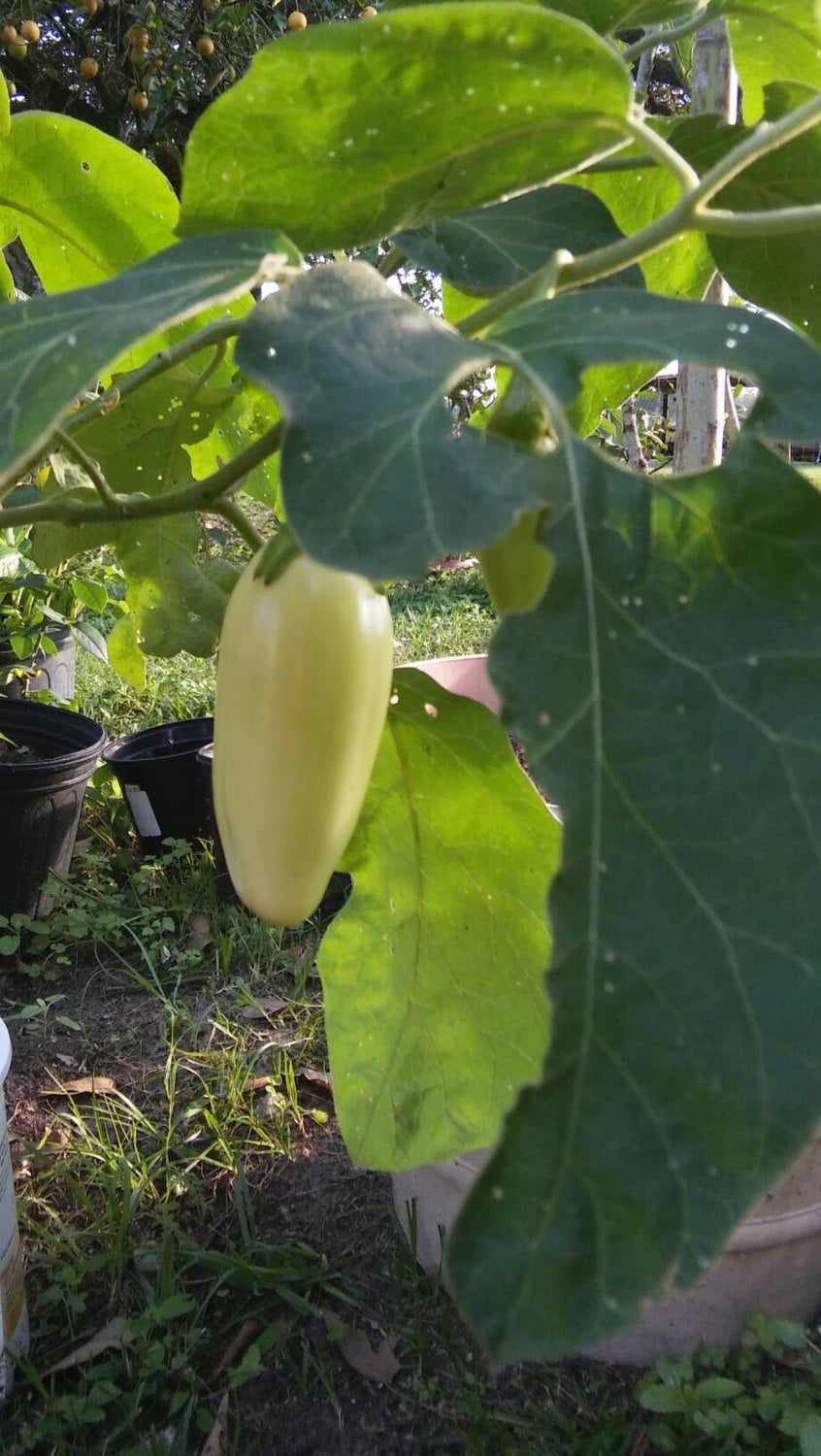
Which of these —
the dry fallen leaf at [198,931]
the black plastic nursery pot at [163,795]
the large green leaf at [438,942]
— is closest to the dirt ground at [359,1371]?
the dry fallen leaf at [198,931]

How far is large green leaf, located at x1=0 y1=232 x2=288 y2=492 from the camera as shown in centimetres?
24

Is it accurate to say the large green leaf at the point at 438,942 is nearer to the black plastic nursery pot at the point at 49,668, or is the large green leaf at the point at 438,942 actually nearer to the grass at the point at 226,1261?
the grass at the point at 226,1261

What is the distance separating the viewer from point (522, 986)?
429mm

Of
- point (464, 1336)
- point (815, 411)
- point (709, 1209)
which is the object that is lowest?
point (464, 1336)

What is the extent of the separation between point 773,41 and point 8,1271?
1120mm

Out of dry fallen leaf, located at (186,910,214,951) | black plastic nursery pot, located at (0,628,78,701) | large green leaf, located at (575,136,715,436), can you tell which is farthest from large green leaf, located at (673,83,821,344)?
black plastic nursery pot, located at (0,628,78,701)

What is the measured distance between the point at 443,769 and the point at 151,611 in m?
0.17

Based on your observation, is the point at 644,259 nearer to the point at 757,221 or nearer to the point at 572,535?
the point at 757,221

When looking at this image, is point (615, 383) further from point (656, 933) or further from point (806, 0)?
point (656, 933)

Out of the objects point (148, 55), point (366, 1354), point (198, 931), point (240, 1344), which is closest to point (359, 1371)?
point (366, 1354)

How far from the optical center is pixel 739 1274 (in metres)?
1.12

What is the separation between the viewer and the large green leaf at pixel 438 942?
428 mm

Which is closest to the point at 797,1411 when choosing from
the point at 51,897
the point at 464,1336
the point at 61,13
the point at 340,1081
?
the point at 464,1336

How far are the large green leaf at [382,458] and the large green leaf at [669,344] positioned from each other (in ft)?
0.06
